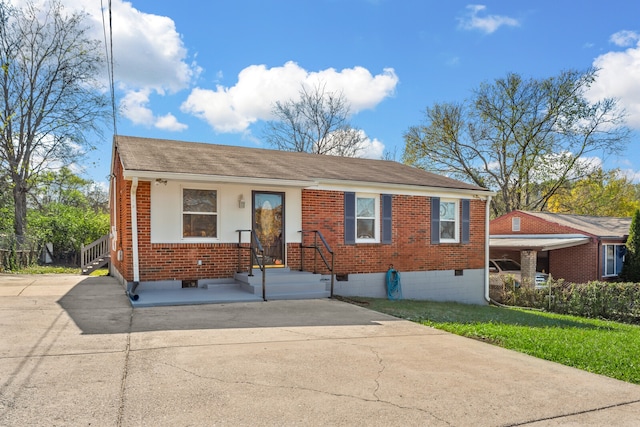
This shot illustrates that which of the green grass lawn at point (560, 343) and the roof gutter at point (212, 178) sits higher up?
the roof gutter at point (212, 178)

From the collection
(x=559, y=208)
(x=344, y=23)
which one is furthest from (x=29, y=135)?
→ (x=559, y=208)

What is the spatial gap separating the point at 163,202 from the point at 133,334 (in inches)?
173

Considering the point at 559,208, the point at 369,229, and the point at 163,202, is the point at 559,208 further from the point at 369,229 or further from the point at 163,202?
the point at 163,202

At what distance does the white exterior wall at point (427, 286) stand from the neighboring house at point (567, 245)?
468 centimetres

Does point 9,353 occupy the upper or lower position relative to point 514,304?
upper

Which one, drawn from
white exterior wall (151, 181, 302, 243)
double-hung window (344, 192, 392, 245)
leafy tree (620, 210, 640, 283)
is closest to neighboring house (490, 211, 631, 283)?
leafy tree (620, 210, 640, 283)

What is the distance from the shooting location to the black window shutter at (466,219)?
14523mm

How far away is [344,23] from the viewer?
1584 cm

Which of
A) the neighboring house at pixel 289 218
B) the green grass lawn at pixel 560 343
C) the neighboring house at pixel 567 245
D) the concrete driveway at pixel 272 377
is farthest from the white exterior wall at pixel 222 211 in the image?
the neighboring house at pixel 567 245

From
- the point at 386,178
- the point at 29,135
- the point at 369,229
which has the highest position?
the point at 29,135

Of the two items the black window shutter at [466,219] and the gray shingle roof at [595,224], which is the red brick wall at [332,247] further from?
the gray shingle roof at [595,224]

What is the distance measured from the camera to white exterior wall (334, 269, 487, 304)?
12.7 meters

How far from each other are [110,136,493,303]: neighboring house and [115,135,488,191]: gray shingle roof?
4cm

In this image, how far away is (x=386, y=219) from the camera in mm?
13070
